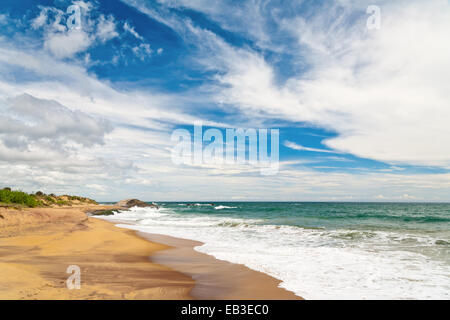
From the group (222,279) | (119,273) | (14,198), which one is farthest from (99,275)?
(14,198)

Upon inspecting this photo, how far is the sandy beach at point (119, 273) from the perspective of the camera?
20.0ft

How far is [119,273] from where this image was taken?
26.7ft

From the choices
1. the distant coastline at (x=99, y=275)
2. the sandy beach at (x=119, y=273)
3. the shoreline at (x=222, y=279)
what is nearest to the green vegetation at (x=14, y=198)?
the sandy beach at (x=119, y=273)

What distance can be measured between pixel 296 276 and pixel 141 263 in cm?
593

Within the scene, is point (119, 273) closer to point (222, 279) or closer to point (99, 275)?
point (99, 275)

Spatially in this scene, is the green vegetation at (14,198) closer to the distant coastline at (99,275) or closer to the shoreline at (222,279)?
the distant coastline at (99,275)

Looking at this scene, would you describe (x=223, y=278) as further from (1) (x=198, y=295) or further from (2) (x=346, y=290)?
(2) (x=346, y=290)

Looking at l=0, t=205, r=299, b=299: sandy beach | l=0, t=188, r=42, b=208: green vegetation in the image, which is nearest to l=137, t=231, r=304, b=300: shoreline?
l=0, t=205, r=299, b=299: sandy beach

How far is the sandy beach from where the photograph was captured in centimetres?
608

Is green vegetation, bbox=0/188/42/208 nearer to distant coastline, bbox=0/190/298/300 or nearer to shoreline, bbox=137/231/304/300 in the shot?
distant coastline, bbox=0/190/298/300
